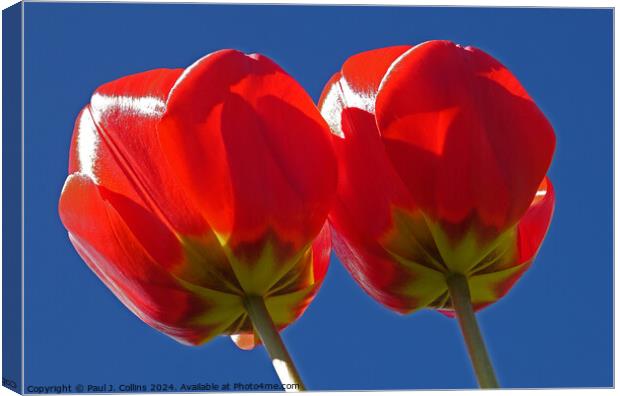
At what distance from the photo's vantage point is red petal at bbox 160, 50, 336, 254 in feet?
1.99

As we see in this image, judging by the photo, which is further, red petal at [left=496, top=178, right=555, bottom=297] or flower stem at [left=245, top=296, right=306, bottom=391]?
red petal at [left=496, top=178, right=555, bottom=297]

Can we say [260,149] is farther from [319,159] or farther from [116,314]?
[116,314]

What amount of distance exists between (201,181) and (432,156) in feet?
0.41

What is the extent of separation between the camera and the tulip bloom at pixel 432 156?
2.05ft

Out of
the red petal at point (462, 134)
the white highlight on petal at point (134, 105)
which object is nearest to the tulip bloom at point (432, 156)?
the red petal at point (462, 134)

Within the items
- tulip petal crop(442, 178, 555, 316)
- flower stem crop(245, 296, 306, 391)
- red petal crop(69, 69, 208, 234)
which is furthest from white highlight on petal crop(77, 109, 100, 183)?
tulip petal crop(442, 178, 555, 316)

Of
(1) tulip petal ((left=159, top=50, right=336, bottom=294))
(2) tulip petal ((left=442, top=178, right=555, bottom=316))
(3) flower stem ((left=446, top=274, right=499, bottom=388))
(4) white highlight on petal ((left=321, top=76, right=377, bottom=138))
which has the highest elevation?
(4) white highlight on petal ((left=321, top=76, right=377, bottom=138))

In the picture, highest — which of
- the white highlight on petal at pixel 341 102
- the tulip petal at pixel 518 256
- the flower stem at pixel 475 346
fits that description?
the white highlight on petal at pixel 341 102

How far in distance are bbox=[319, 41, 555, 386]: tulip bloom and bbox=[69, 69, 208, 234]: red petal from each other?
0.09 metres

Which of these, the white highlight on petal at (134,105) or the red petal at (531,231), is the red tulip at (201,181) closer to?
the white highlight on petal at (134,105)

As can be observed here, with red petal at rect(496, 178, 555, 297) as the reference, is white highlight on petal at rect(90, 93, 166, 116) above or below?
above

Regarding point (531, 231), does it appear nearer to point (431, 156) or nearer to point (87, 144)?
point (431, 156)

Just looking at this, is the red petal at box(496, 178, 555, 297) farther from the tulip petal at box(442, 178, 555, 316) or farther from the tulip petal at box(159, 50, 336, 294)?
the tulip petal at box(159, 50, 336, 294)

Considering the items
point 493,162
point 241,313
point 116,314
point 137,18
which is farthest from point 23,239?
point 493,162
